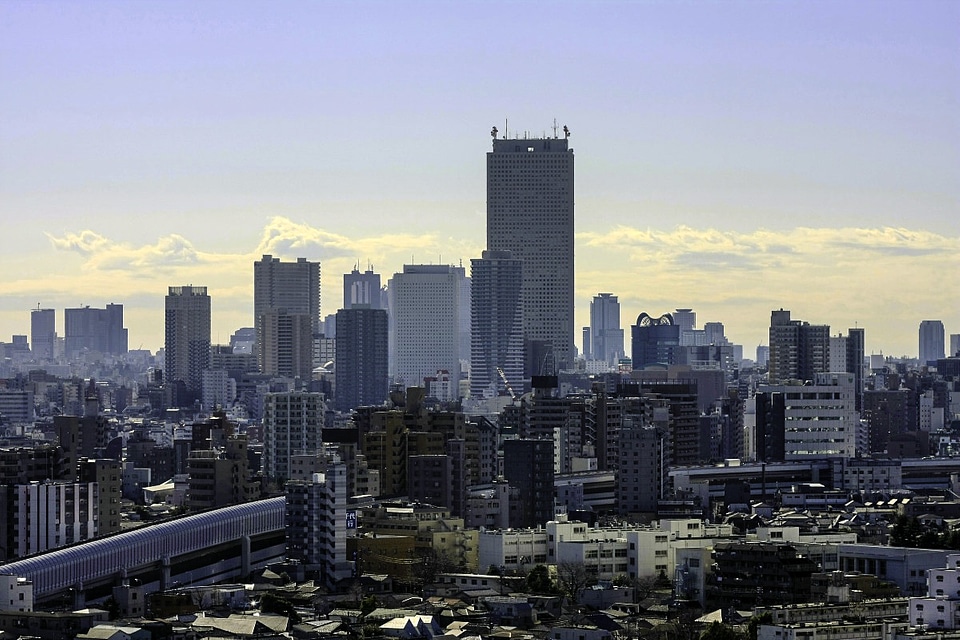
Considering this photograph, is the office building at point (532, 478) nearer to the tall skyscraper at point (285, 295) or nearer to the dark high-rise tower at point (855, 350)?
the dark high-rise tower at point (855, 350)

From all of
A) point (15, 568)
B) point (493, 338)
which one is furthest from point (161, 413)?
point (15, 568)

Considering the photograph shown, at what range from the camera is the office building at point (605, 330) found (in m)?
186

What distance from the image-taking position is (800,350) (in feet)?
319

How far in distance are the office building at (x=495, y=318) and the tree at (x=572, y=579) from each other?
93.7 meters

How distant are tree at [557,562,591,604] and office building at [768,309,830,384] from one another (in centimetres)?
5477

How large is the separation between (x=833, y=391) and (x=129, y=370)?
114 metres

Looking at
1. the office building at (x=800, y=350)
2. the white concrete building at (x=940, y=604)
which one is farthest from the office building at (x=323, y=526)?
the office building at (x=800, y=350)

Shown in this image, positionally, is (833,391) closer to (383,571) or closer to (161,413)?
(383,571)

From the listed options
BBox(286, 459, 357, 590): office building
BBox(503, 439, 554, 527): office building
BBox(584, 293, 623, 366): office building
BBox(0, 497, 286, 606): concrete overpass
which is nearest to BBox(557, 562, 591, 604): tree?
BBox(286, 459, 357, 590): office building

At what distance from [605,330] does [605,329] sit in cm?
8

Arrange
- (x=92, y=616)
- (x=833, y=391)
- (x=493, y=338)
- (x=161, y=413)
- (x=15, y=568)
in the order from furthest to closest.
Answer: (x=493, y=338) → (x=161, y=413) → (x=833, y=391) → (x=15, y=568) → (x=92, y=616)

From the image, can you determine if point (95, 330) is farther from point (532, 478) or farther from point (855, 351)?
point (532, 478)

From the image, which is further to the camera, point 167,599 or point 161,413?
point 161,413

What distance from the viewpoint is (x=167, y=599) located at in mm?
37375
